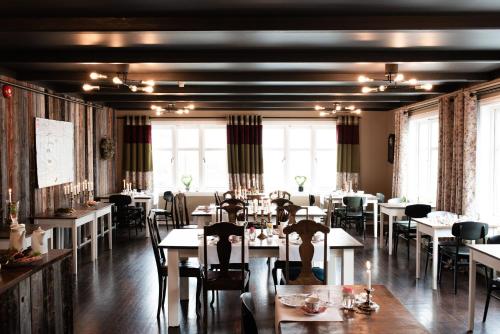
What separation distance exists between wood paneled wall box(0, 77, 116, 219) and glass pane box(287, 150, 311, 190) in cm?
500

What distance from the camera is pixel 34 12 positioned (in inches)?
164

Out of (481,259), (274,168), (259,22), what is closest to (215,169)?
(274,168)


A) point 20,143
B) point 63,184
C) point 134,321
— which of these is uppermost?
point 20,143

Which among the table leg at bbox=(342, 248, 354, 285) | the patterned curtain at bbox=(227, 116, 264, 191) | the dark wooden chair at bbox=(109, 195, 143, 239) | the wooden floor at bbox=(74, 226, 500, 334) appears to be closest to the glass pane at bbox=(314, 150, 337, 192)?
the patterned curtain at bbox=(227, 116, 264, 191)

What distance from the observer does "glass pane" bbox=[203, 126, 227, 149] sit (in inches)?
455

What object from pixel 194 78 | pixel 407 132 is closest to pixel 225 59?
pixel 194 78

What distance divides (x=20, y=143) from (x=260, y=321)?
14.3 ft

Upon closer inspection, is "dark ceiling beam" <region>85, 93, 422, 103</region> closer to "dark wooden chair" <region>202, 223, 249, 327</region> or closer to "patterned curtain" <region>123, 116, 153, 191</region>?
"patterned curtain" <region>123, 116, 153, 191</region>

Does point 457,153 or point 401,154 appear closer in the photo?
point 457,153

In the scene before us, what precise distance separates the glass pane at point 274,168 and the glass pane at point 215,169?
3.51ft

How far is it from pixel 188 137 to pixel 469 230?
7605mm

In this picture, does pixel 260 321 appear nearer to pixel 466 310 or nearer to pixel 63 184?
pixel 466 310

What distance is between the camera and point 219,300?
5340 mm

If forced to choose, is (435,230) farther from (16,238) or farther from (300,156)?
(300,156)
